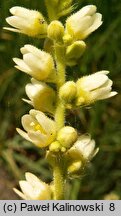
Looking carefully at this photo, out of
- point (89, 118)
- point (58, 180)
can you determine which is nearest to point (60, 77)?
point (58, 180)

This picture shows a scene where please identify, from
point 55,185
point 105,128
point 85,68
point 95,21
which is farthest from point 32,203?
point 105,128

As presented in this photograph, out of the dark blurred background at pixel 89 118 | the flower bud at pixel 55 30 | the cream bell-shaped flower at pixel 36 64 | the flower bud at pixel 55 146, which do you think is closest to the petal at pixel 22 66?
the cream bell-shaped flower at pixel 36 64

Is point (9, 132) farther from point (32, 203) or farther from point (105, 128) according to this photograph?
point (32, 203)

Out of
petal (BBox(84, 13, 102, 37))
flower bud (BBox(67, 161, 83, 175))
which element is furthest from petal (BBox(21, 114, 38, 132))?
petal (BBox(84, 13, 102, 37))

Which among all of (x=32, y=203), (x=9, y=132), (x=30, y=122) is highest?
(x=9, y=132)

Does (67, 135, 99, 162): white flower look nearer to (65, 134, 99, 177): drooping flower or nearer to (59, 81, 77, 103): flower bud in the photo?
(65, 134, 99, 177): drooping flower

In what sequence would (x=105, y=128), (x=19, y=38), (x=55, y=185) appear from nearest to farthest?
(x=55, y=185) → (x=19, y=38) → (x=105, y=128)
